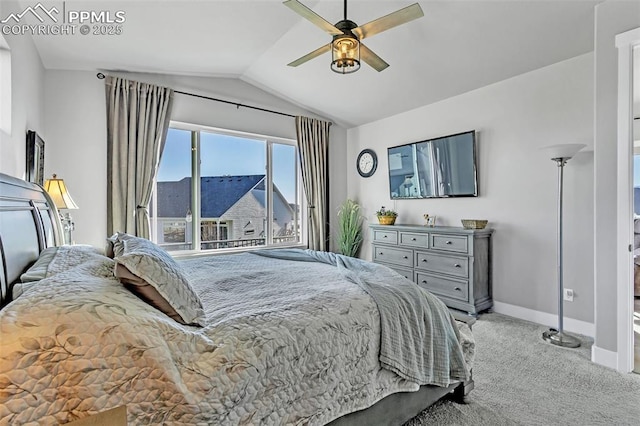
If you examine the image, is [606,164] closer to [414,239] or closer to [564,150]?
Result: [564,150]

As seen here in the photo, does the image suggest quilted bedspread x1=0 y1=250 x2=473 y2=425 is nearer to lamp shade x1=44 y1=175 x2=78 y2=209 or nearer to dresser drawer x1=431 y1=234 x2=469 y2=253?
lamp shade x1=44 y1=175 x2=78 y2=209

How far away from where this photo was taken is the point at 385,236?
14.5 feet

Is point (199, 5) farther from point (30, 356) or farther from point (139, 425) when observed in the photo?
point (139, 425)

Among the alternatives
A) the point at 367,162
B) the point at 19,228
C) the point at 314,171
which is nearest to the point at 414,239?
the point at 367,162

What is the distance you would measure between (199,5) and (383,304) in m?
2.74

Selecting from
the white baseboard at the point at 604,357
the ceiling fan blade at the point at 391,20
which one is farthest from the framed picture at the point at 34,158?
the white baseboard at the point at 604,357

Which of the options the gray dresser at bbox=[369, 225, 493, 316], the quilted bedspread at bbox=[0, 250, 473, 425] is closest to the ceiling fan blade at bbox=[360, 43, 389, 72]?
the quilted bedspread at bbox=[0, 250, 473, 425]

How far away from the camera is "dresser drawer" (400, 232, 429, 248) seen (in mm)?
3898

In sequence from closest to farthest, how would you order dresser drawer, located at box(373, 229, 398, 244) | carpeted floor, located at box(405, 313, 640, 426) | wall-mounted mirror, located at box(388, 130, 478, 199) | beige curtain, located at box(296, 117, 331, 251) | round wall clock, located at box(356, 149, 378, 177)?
carpeted floor, located at box(405, 313, 640, 426) < wall-mounted mirror, located at box(388, 130, 478, 199) < dresser drawer, located at box(373, 229, 398, 244) < beige curtain, located at box(296, 117, 331, 251) < round wall clock, located at box(356, 149, 378, 177)

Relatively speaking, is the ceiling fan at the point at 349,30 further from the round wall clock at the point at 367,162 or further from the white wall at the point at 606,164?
the round wall clock at the point at 367,162

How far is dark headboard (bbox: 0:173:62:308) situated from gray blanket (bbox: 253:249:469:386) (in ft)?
5.02

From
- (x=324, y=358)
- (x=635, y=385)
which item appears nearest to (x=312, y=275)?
(x=324, y=358)

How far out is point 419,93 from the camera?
406cm

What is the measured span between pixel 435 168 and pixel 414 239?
1003 mm
